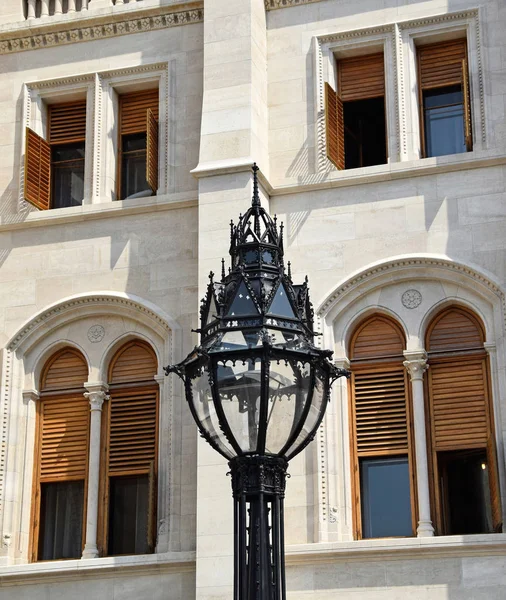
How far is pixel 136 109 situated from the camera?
19359 mm

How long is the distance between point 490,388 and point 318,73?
16.1ft

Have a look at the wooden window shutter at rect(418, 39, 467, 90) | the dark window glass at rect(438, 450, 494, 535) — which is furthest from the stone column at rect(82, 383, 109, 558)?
the wooden window shutter at rect(418, 39, 467, 90)

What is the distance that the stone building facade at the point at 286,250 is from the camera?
16.1 meters

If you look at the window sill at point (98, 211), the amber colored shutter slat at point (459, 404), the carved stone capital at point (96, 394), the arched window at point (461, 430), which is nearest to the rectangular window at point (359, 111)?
the window sill at point (98, 211)

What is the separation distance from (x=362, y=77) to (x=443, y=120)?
4.25ft

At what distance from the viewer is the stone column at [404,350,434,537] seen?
15.9 metres

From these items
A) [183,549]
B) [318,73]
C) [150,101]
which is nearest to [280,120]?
[318,73]

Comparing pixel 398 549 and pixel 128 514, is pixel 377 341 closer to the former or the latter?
pixel 398 549

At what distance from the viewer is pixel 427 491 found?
16.0 meters

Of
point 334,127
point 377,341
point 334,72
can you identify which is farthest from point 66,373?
point 334,72

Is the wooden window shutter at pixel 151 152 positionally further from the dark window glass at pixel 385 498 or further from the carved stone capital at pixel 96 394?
the dark window glass at pixel 385 498

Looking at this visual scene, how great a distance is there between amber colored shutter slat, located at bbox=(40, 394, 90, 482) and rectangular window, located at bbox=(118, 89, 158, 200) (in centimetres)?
301

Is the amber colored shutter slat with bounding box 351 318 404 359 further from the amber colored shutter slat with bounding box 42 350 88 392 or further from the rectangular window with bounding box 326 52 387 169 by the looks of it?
the amber colored shutter slat with bounding box 42 350 88 392

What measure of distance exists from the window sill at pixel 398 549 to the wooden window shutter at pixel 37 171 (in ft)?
20.4
